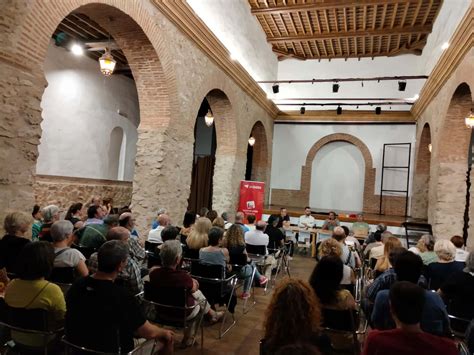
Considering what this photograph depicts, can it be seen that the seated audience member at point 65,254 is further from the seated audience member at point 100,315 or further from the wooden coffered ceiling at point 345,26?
the wooden coffered ceiling at point 345,26

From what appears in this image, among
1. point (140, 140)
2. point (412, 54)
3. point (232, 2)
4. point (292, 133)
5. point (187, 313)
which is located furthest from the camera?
point (292, 133)

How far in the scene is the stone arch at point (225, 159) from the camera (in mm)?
9672

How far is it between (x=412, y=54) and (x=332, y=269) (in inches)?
509

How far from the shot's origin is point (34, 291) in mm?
2234

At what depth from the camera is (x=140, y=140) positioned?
6.40 m

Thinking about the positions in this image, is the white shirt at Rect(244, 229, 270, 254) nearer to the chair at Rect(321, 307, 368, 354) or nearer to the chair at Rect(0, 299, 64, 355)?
the chair at Rect(321, 307, 368, 354)

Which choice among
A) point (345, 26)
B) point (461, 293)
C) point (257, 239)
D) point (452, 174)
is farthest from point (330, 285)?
point (345, 26)

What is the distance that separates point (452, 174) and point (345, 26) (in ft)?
19.7

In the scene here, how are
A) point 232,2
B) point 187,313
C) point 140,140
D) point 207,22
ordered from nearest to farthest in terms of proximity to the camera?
point 187,313
point 140,140
point 207,22
point 232,2

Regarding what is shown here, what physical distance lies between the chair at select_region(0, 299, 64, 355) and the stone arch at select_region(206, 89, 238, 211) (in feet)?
24.7

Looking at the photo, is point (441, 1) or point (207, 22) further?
point (441, 1)

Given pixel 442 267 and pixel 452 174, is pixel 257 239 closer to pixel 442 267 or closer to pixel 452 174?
pixel 442 267

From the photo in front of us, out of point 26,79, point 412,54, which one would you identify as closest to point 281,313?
point 26,79

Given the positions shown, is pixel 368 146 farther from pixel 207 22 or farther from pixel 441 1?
pixel 207 22
